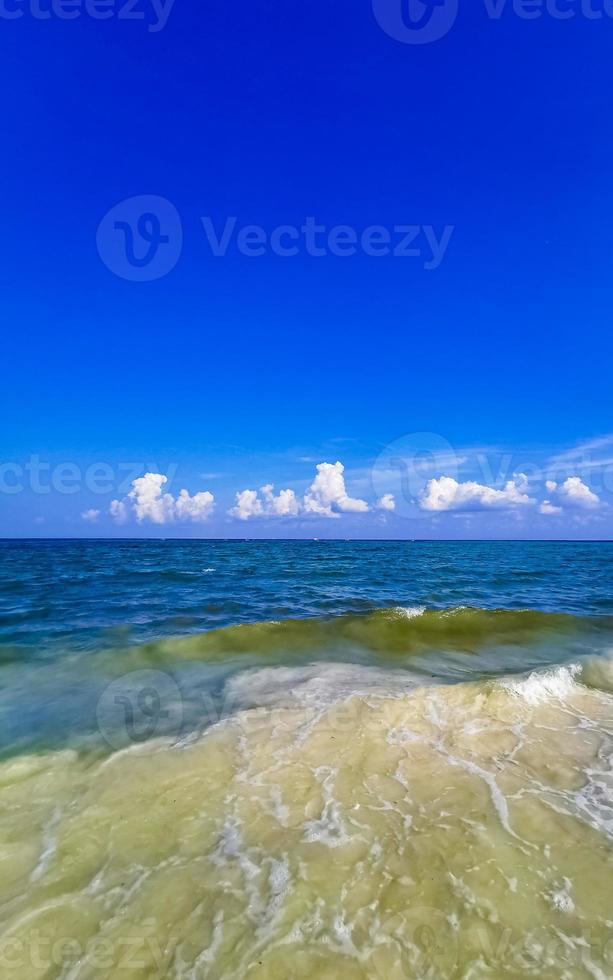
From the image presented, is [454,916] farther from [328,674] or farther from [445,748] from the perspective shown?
[328,674]

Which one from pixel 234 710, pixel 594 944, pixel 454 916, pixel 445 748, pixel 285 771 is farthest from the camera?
pixel 234 710

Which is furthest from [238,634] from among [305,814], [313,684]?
[305,814]

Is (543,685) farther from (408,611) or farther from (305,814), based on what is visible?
(408,611)

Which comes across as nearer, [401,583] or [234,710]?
[234,710]

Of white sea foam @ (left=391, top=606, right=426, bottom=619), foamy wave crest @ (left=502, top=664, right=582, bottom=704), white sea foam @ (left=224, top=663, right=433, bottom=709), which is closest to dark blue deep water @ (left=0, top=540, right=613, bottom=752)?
white sea foam @ (left=391, top=606, right=426, bottom=619)

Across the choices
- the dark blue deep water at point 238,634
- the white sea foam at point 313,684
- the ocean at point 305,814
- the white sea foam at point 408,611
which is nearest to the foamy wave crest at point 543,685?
the ocean at point 305,814

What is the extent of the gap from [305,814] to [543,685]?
239 inches

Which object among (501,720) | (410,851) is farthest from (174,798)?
(501,720)

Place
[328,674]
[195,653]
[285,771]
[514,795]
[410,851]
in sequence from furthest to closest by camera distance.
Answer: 1. [195,653]
2. [328,674]
3. [285,771]
4. [514,795]
5. [410,851]

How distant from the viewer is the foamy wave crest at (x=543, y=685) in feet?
28.2

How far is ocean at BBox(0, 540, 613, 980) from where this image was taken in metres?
3.43

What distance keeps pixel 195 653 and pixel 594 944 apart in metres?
10.4

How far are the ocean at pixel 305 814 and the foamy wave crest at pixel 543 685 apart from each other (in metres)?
0.04

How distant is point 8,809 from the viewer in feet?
17.8
